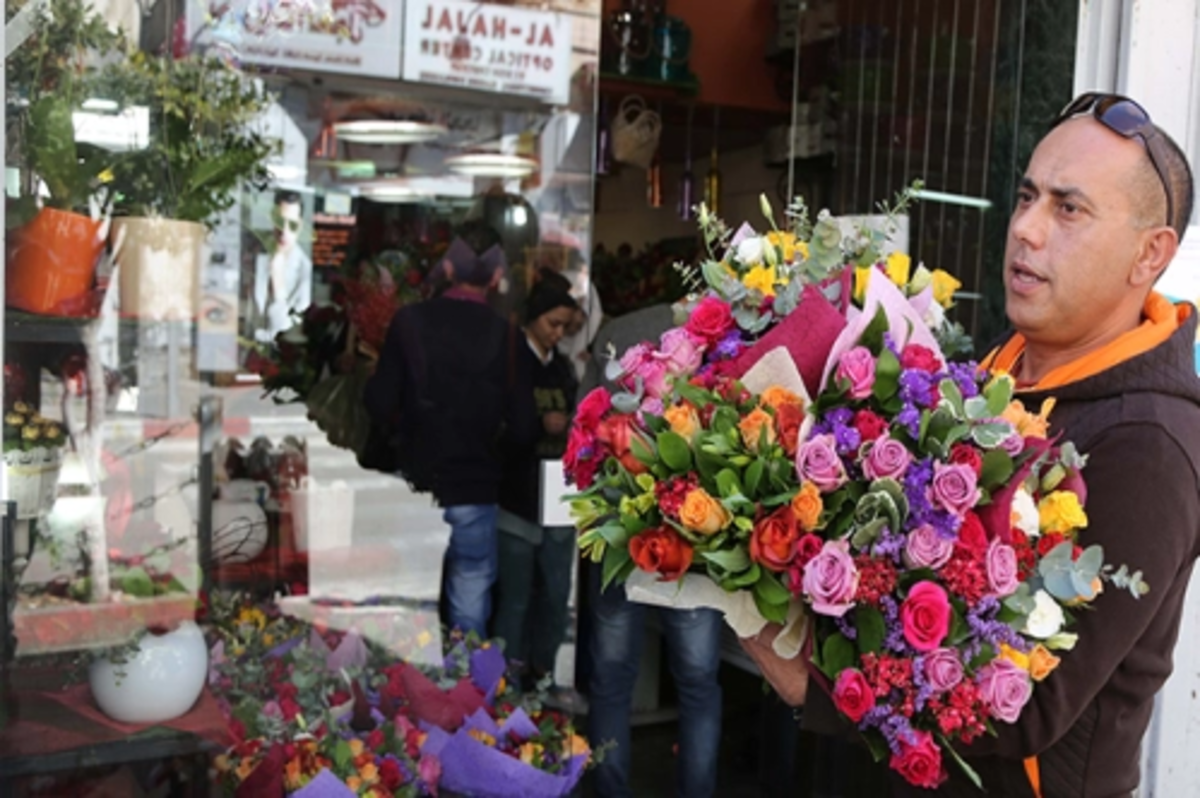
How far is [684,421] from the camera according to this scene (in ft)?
4.74

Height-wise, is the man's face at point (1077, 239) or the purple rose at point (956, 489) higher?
the man's face at point (1077, 239)

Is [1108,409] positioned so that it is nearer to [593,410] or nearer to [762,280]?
[762,280]

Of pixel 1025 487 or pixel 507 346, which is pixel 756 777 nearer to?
pixel 507 346

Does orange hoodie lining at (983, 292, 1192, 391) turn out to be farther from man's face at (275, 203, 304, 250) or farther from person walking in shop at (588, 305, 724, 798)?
man's face at (275, 203, 304, 250)

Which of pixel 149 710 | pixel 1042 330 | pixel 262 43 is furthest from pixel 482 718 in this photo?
pixel 262 43

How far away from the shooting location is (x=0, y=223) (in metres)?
1.69

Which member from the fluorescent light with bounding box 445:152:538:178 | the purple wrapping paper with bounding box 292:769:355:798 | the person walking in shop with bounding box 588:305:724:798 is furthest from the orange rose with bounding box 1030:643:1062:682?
the fluorescent light with bounding box 445:152:538:178

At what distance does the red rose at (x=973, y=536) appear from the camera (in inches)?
54.1

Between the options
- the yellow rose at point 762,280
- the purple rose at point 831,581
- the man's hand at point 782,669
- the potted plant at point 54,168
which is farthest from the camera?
the potted plant at point 54,168

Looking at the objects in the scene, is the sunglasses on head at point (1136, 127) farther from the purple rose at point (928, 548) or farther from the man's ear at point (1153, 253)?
the purple rose at point (928, 548)

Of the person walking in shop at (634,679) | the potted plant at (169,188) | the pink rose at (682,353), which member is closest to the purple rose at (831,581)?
the pink rose at (682,353)

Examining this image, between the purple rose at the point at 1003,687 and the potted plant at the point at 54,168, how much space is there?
169 cm

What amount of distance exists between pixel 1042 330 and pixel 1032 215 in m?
0.16

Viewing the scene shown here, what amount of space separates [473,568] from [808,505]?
2976mm
